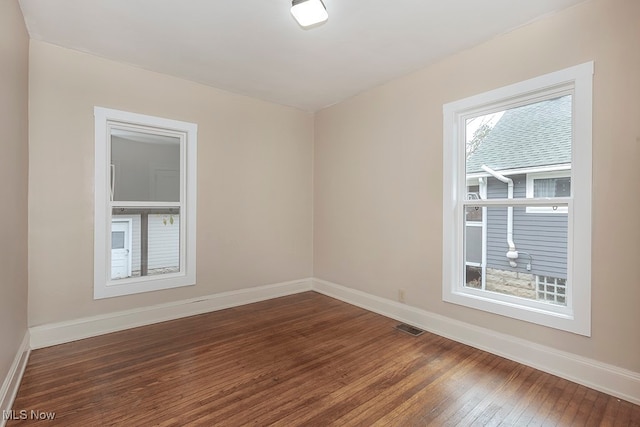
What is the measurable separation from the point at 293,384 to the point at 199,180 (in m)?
2.39

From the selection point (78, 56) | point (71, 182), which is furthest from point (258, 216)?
point (78, 56)

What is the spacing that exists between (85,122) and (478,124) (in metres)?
3.59

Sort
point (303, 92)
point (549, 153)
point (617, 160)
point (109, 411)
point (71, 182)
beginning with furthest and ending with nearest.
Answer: point (303, 92)
point (71, 182)
point (549, 153)
point (617, 160)
point (109, 411)

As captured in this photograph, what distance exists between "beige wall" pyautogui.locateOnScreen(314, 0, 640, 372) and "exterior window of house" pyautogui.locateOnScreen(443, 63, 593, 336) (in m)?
0.07

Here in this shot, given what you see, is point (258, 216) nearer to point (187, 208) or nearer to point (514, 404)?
point (187, 208)

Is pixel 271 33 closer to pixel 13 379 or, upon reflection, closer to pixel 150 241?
pixel 150 241

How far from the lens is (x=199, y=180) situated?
3.45 m

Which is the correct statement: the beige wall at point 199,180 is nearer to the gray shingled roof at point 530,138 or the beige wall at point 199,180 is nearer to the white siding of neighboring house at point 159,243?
the white siding of neighboring house at point 159,243

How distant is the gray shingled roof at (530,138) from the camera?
7.43ft

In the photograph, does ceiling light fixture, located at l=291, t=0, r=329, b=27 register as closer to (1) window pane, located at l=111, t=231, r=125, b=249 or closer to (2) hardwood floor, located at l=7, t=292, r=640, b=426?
(2) hardwood floor, located at l=7, t=292, r=640, b=426

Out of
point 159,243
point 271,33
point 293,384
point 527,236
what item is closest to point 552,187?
point 527,236

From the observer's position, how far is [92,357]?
2.40m

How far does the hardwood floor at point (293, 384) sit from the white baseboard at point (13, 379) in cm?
5

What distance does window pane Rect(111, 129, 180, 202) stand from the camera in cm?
304
